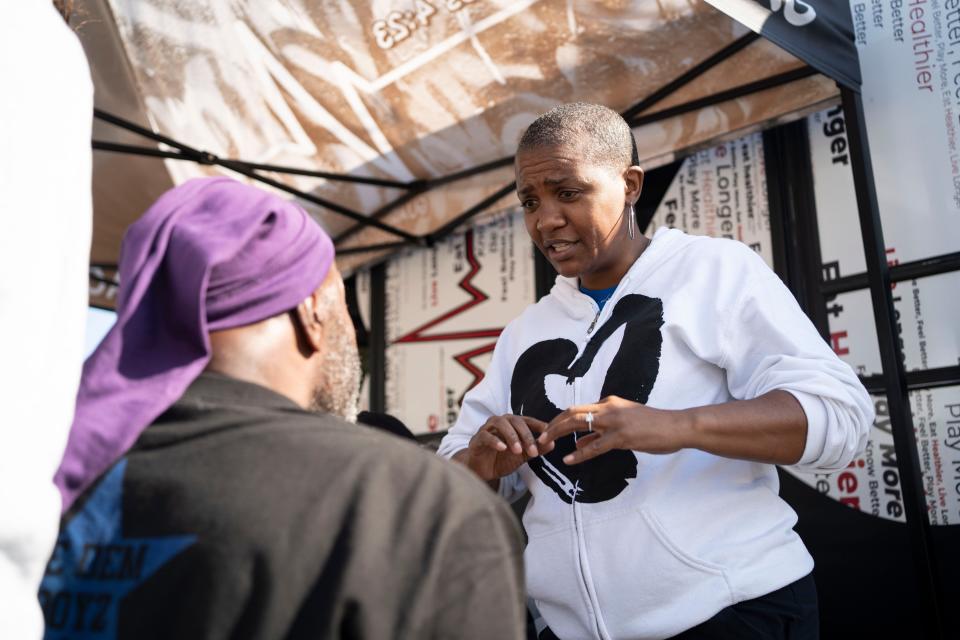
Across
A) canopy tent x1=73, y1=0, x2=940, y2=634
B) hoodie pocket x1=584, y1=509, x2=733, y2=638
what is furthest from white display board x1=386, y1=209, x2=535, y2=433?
hoodie pocket x1=584, y1=509, x2=733, y2=638

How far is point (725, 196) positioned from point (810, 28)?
1.15 meters

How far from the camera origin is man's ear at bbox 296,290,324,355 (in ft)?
4.08

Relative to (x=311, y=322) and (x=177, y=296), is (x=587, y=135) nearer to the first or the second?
(x=311, y=322)

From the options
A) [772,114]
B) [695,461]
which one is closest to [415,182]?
[772,114]

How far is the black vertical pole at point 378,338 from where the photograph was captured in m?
5.19

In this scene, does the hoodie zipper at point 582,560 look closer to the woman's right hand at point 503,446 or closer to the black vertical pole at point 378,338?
the woman's right hand at point 503,446

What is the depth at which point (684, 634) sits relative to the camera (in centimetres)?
167

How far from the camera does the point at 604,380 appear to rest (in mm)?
1897

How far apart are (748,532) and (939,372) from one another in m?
1.86

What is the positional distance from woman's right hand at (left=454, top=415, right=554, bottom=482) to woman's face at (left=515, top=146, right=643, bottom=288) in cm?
50

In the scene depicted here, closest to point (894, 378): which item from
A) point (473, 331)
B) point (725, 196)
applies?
point (725, 196)

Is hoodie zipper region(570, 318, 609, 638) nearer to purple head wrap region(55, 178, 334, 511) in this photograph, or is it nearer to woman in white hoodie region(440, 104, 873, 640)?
woman in white hoodie region(440, 104, 873, 640)

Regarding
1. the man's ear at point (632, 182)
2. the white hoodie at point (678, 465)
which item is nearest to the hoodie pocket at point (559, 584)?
the white hoodie at point (678, 465)

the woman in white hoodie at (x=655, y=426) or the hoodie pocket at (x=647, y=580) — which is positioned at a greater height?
the woman in white hoodie at (x=655, y=426)
